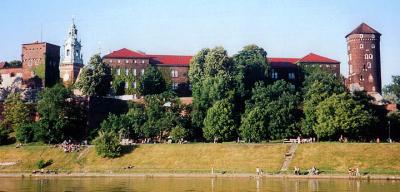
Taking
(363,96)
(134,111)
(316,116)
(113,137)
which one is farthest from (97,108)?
(363,96)

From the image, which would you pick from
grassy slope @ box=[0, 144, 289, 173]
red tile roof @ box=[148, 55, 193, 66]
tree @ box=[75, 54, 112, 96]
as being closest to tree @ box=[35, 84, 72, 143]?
grassy slope @ box=[0, 144, 289, 173]

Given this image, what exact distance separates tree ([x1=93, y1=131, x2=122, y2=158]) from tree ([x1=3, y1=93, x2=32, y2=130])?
15.2 meters

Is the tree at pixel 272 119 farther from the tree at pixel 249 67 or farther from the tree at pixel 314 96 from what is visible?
the tree at pixel 249 67

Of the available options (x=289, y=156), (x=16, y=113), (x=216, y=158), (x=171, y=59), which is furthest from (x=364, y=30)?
(x=16, y=113)

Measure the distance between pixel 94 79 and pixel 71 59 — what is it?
2101cm

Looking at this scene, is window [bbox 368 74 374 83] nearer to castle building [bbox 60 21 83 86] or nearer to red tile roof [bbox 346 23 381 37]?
red tile roof [bbox 346 23 381 37]

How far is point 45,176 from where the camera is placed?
190 ft

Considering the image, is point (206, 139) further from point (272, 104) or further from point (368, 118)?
point (368, 118)

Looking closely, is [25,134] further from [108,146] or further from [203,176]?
[203,176]

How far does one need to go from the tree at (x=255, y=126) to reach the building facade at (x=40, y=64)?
38331mm

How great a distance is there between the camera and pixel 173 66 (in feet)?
320

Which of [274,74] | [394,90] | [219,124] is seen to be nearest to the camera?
[219,124]

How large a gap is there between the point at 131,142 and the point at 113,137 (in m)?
4.75

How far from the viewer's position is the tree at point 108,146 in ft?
211
